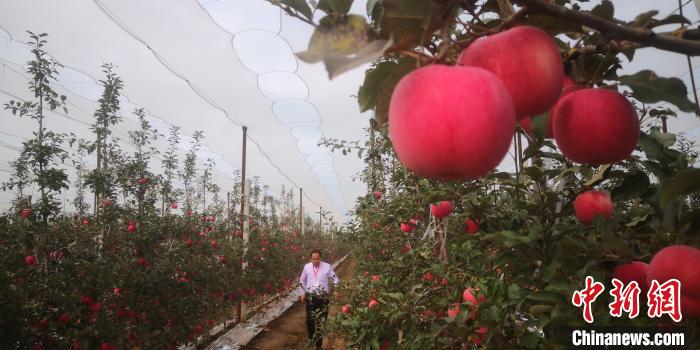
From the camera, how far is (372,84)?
2.07 ft

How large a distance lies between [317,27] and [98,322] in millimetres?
3317

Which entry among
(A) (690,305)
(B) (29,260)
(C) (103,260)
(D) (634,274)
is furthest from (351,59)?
(C) (103,260)

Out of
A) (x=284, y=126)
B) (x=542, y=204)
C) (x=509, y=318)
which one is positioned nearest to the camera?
(x=542, y=204)

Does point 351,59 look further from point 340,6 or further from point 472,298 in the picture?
point 472,298

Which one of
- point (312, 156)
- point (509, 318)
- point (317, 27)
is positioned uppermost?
point (312, 156)

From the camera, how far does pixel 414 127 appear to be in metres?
0.51

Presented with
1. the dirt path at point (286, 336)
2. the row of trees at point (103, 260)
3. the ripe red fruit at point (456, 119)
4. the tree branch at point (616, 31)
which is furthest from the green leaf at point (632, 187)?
the dirt path at point (286, 336)

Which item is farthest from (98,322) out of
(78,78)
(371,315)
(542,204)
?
(78,78)

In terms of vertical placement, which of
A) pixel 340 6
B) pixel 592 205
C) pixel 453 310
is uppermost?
pixel 340 6

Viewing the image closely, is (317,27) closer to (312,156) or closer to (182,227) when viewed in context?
(182,227)

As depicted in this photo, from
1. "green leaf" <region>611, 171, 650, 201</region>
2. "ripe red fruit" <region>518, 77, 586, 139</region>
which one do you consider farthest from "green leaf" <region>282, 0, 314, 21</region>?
"green leaf" <region>611, 171, 650, 201</region>

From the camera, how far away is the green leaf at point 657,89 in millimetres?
646

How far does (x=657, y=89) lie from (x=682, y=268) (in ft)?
1.55

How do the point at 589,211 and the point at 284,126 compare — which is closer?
the point at 589,211
